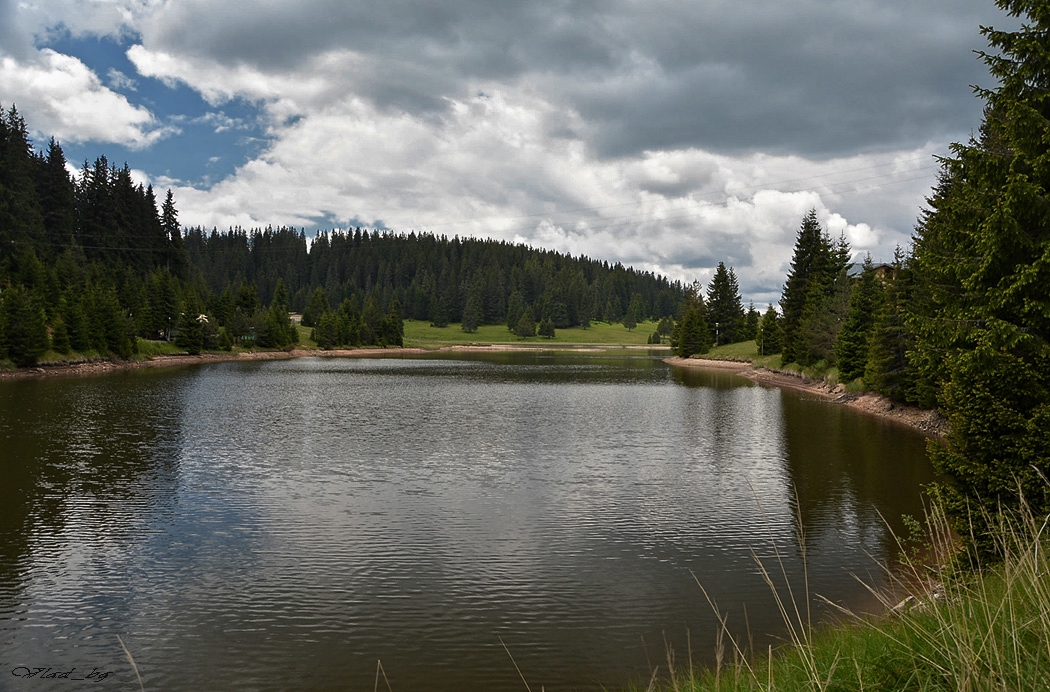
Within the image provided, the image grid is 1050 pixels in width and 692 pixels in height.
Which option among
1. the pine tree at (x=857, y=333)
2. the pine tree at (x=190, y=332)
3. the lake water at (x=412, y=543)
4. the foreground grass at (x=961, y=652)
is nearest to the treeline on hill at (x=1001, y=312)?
the lake water at (x=412, y=543)

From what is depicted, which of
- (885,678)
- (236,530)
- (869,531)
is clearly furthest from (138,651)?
(869,531)

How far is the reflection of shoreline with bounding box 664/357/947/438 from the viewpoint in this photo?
4025cm

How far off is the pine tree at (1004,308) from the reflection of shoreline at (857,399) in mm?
1079

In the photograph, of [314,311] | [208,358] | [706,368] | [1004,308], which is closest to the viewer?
[1004,308]

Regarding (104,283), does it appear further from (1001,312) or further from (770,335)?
(1001,312)

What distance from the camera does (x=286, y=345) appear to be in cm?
13375

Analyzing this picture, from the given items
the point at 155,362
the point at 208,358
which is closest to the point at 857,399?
the point at 155,362

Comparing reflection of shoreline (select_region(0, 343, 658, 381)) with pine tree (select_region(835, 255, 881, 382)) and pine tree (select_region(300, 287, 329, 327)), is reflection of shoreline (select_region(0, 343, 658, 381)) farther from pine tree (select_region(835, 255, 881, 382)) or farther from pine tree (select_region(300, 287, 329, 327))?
pine tree (select_region(835, 255, 881, 382))

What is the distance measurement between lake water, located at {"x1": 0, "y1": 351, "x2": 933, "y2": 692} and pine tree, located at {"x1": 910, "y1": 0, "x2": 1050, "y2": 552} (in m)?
2.69

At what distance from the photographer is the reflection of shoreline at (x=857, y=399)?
40.2 m

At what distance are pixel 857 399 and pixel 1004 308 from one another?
140ft

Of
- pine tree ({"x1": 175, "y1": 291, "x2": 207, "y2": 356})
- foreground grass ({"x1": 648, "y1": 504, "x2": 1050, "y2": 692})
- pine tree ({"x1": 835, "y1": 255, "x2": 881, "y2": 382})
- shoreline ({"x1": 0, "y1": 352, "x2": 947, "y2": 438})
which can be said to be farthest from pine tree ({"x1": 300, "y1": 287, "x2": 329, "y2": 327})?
foreground grass ({"x1": 648, "y1": 504, "x2": 1050, "y2": 692})

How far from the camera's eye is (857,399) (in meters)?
54.3

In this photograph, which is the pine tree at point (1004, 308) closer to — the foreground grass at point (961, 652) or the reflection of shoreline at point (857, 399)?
the reflection of shoreline at point (857, 399)
